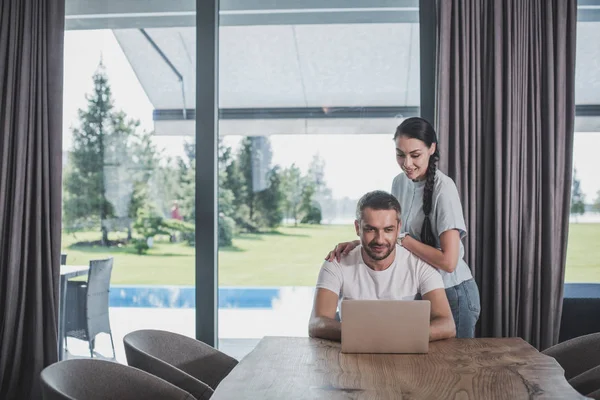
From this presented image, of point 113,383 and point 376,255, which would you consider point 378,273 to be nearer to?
point 376,255

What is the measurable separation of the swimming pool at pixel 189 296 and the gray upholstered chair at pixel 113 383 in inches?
70.1

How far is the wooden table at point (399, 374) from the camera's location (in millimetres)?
1722

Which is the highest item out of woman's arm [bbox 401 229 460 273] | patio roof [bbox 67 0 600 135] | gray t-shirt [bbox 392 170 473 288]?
patio roof [bbox 67 0 600 135]

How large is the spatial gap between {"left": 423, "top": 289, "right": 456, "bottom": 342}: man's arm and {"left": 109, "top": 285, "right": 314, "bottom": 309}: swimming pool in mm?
1466

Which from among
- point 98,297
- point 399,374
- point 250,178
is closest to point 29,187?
point 98,297

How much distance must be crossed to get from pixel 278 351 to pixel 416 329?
47 centimetres

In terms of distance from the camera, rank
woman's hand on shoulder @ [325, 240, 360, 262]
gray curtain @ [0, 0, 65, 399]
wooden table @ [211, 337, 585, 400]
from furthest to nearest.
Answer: gray curtain @ [0, 0, 65, 399]
woman's hand on shoulder @ [325, 240, 360, 262]
wooden table @ [211, 337, 585, 400]

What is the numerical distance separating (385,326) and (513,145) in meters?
1.78

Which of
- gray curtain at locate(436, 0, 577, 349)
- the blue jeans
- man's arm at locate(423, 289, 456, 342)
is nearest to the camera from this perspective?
man's arm at locate(423, 289, 456, 342)

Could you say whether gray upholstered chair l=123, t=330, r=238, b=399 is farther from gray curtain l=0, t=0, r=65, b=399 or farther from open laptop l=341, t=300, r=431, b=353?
gray curtain l=0, t=0, r=65, b=399

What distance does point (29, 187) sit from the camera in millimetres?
3750

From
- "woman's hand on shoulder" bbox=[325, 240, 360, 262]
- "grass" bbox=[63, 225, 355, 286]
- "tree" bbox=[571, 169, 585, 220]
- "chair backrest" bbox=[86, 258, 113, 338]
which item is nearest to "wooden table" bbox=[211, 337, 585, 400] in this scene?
"woman's hand on shoulder" bbox=[325, 240, 360, 262]

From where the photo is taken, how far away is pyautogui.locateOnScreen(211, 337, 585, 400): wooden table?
1722mm

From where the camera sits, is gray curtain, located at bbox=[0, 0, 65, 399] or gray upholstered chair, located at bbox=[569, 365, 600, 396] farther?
gray curtain, located at bbox=[0, 0, 65, 399]
